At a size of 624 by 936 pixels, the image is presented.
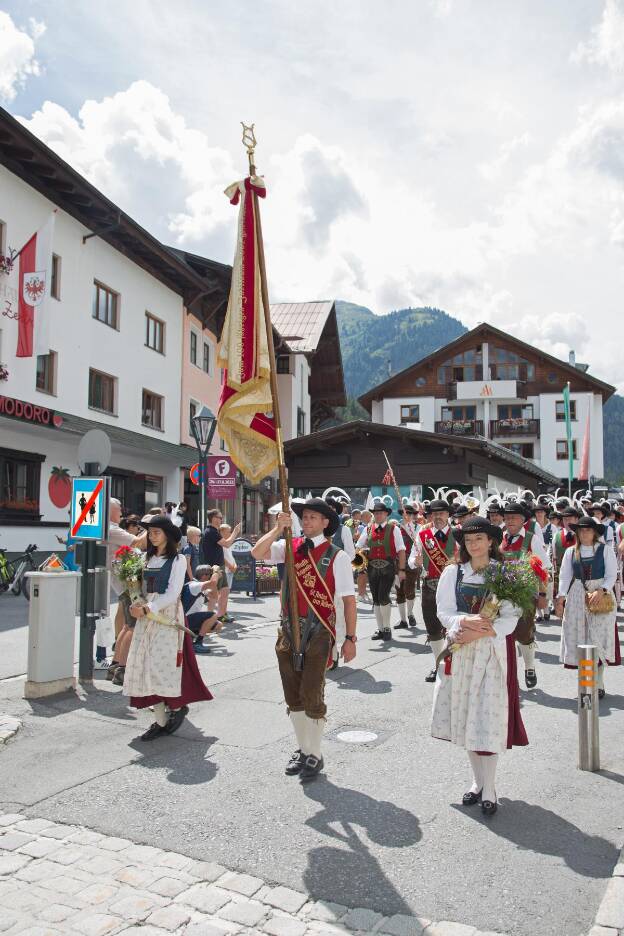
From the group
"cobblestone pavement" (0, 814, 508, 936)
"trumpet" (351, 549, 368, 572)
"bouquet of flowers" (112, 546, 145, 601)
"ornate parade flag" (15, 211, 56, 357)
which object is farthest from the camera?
"ornate parade flag" (15, 211, 56, 357)

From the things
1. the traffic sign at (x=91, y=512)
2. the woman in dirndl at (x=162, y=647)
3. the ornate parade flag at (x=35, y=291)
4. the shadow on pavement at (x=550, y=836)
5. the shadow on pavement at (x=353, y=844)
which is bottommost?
the shadow on pavement at (x=353, y=844)

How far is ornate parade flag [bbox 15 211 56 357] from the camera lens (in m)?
18.7

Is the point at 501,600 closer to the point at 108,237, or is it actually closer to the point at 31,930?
the point at 31,930

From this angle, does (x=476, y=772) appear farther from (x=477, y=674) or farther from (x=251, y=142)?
(x=251, y=142)

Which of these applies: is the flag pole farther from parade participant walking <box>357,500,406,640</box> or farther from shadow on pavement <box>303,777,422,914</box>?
parade participant walking <box>357,500,406,640</box>

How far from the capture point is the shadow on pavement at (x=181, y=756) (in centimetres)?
561

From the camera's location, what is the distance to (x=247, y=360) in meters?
6.07

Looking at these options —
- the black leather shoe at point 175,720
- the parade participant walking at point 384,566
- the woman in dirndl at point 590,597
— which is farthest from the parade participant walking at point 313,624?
the parade participant walking at point 384,566

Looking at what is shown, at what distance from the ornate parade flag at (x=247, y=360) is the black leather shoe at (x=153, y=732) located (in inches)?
89.3

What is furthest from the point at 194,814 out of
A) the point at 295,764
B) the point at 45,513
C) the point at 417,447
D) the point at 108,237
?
the point at 417,447

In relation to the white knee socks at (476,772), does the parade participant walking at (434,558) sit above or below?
above

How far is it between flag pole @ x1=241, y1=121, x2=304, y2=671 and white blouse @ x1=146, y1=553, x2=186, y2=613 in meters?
1.24

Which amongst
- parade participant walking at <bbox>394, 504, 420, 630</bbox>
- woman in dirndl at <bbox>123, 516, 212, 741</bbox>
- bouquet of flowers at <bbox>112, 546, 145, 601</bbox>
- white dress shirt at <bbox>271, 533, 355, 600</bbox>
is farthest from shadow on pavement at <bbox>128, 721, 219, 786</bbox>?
parade participant walking at <bbox>394, 504, 420, 630</bbox>

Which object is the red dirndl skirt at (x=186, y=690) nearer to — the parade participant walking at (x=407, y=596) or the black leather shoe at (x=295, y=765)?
the black leather shoe at (x=295, y=765)
